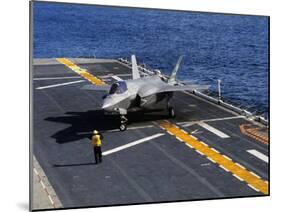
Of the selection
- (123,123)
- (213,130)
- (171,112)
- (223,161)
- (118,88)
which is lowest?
(223,161)

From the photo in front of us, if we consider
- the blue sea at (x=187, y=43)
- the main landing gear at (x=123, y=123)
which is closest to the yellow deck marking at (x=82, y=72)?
the blue sea at (x=187, y=43)

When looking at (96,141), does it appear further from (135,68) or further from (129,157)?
(135,68)

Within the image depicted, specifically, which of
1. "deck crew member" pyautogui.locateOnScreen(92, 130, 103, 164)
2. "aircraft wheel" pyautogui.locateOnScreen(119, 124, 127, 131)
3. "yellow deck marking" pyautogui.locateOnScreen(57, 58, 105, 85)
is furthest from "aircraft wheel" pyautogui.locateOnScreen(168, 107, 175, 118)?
"deck crew member" pyautogui.locateOnScreen(92, 130, 103, 164)

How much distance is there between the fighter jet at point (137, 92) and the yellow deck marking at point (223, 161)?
2012 mm

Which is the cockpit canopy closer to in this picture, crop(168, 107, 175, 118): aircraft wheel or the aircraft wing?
the aircraft wing

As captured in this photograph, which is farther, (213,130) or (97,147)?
(213,130)

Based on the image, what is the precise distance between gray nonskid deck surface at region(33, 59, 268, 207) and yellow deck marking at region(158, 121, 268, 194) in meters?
0.45

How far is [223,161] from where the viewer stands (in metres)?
31.2

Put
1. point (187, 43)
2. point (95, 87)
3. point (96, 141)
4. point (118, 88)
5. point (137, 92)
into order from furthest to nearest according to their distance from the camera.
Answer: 1. point (95, 87)
2. point (187, 43)
3. point (137, 92)
4. point (118, 88)
5. point (96, 141)

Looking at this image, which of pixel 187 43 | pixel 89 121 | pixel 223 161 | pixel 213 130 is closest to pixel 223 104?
pixel 213 130

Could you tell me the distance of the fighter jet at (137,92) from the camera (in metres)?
33.0

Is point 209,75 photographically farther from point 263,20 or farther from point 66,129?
point 66,129

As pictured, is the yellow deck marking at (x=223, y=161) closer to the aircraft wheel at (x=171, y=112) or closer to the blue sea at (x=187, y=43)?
the aircraft wheel at (x=171, y=112)

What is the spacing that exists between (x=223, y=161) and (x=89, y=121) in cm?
838
